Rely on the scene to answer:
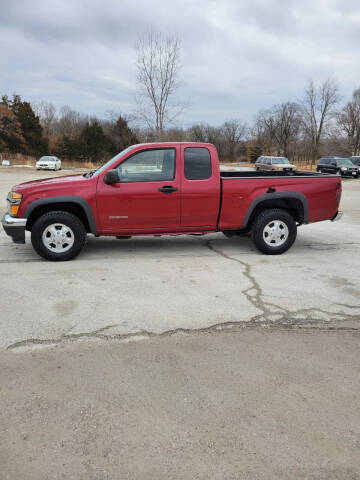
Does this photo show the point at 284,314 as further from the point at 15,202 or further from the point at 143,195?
the point at 15,202

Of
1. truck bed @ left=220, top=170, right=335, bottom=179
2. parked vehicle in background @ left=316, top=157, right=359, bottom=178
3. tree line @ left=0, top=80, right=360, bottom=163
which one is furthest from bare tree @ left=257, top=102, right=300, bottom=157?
truck bed @ left=220, top=170, right=335, bottom=179

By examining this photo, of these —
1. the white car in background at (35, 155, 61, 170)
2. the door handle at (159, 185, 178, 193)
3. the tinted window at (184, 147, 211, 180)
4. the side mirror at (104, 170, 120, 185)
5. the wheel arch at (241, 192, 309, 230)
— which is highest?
the white car in background at (35, 155, 61, 170)

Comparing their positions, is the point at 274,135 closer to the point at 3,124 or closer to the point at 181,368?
the point at 3,124

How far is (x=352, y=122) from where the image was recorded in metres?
65.9

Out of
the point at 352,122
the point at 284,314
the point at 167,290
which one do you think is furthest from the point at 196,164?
the point at 352,122

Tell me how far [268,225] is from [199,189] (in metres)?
1.36

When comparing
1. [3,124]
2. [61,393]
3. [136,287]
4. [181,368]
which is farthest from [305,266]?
[3,124]

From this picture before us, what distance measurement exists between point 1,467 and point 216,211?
484 cm

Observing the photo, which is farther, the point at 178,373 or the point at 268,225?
the point at 268,225

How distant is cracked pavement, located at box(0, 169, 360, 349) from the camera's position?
12.6 ft

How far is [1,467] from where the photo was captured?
6.88ft

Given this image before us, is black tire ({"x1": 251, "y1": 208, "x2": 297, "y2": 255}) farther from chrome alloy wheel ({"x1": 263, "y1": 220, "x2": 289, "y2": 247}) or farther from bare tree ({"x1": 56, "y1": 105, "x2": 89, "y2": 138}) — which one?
bare tree ({"x1": 56, "y1": 105, "x2": 89, "y2": 138})

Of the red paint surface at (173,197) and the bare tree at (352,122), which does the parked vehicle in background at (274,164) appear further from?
the bare tree at (352,122)

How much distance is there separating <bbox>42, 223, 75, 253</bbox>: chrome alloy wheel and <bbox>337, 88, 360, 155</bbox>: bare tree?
221ft
